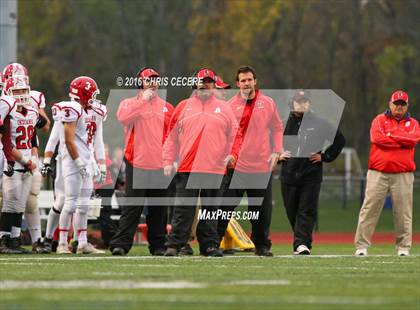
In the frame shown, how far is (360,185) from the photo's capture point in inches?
1048

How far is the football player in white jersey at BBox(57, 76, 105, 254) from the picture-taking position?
14.0 m

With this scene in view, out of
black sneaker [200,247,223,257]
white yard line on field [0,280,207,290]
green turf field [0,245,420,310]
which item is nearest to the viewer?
green turf field [0,245,420,310]

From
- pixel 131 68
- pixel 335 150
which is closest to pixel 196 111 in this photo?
pixel 335 150

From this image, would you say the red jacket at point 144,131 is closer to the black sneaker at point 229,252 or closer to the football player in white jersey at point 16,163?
the football player in white jersey at point 16,163

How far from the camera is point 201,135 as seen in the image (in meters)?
13.2

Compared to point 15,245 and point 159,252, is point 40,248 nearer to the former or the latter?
point 15,245

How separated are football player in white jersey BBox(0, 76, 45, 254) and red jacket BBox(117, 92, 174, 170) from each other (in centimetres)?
117

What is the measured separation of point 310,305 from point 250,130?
6120mm

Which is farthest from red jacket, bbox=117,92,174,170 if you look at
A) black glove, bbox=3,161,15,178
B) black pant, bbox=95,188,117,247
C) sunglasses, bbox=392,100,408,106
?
black pant, bbox=95,188,117,247

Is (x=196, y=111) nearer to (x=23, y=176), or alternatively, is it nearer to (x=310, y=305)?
(x=23, y=176)

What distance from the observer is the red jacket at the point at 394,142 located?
559 inches

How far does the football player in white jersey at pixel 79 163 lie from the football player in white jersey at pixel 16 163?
468 mm

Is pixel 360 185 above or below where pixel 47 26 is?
below

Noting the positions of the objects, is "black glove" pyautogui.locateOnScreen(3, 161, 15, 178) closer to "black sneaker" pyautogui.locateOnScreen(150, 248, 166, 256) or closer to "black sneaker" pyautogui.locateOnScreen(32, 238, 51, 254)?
"black sneaker" pyautogui.locateOnScreen(32, 238, 51, 254)
